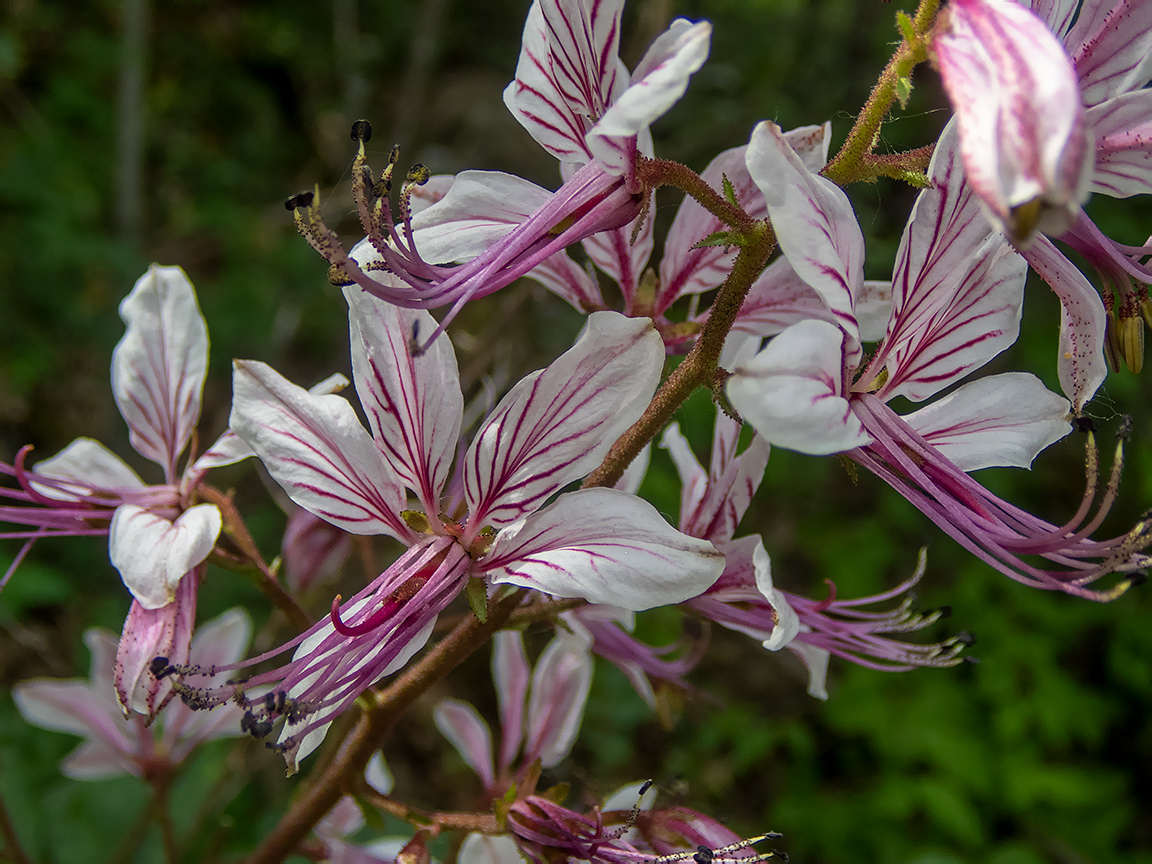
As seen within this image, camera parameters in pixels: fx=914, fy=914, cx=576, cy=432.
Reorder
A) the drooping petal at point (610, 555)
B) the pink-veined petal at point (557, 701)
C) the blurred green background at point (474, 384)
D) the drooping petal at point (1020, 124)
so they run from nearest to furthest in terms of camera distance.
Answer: the drooping petal at point (1020, 124) → the drooping petal at point (610, 555) → the pink-veined petal at point (557, 701) → the blurred green background at point (474, 384)

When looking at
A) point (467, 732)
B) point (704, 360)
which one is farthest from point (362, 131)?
point (467, 732)

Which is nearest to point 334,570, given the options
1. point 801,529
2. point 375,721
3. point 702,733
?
point 375,721

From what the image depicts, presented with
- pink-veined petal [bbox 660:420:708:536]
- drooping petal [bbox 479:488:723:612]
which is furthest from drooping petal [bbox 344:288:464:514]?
pink-veined petal [bbox 660:420:708:536]

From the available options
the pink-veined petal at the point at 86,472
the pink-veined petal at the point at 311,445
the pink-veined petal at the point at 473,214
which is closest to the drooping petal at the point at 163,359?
the pink-veined petal at the point at 86,472

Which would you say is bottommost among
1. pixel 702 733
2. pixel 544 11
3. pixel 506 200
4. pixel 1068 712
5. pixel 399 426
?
pixel 702 733

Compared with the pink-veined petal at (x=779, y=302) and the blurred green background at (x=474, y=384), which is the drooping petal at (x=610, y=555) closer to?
the pink-veined petal at (x=779, y=302)

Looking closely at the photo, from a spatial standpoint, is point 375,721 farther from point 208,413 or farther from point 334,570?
point 208,413
